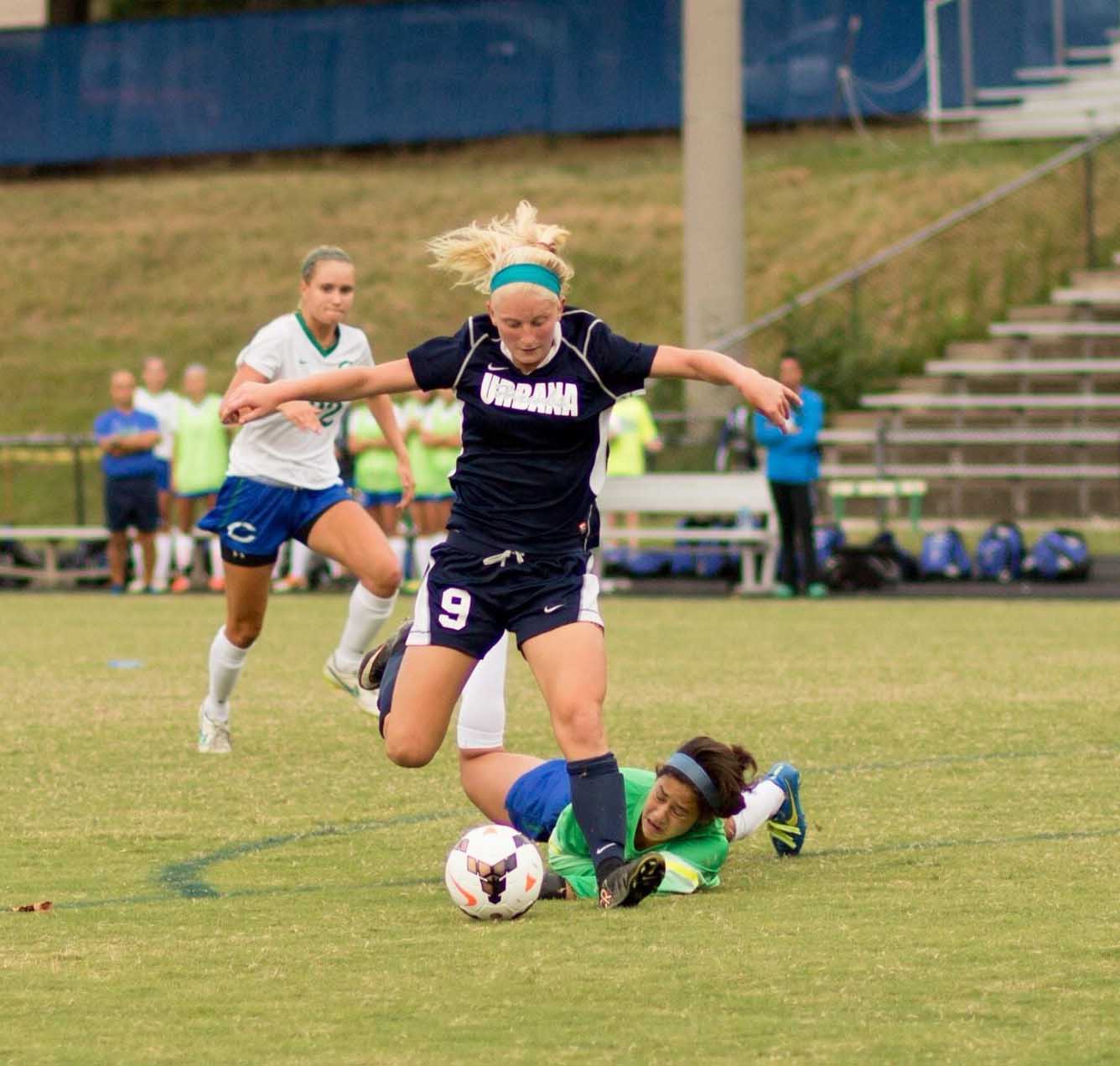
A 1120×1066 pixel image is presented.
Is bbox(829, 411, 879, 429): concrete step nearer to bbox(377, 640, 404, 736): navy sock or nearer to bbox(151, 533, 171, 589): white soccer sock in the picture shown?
bbox(151, 533, 171, 589): white soccer sock

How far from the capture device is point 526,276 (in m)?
5.99

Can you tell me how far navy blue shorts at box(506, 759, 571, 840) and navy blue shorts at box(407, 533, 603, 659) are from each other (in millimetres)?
461

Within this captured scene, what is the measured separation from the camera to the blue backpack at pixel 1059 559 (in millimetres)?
18844

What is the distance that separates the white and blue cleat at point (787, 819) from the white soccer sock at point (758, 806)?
0.02 meters

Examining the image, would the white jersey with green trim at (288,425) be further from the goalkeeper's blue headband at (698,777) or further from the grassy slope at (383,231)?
the grassy slope at (383,231)

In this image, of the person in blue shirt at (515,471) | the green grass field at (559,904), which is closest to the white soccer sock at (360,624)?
the green grass field at (559,904)

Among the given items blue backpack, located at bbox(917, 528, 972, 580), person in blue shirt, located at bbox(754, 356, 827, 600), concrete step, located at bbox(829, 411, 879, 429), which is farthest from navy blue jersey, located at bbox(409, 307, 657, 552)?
concrete step, located at bbox(829, 411, 879, 429)

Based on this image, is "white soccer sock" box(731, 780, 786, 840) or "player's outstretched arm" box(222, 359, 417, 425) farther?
"white soccer sock" box(731, 780, 786, 840)

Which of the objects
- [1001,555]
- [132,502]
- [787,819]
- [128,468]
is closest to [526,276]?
[787,819]

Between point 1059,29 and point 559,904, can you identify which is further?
point 1059,29

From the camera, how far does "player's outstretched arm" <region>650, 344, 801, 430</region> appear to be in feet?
19.4

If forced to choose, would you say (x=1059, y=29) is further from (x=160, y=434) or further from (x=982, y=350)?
(x=160, y=434)

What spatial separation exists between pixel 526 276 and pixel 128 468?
14.3m

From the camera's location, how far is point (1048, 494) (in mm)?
22109
